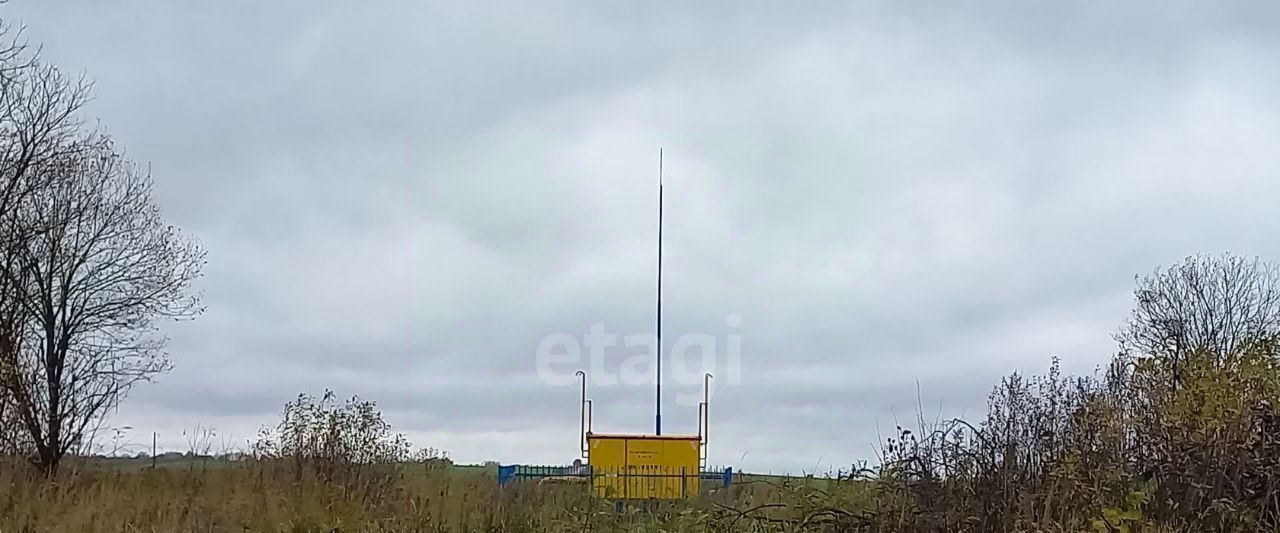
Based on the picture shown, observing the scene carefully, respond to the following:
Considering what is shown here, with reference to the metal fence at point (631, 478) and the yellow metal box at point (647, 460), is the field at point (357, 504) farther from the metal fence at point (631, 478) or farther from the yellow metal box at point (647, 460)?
the yellow metal box at point (647, 460)

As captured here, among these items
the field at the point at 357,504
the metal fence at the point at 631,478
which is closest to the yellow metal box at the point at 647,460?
the metal fence at the point at 631,478

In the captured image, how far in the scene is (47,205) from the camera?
22.3m

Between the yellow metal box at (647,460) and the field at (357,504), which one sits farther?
the yellow metal box at (647,460)

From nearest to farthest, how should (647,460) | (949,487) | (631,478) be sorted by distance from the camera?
(949,487) < (631,478) < (647,460)

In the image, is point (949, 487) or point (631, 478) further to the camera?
point (631, 478)

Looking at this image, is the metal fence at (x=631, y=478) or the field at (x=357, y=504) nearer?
the field at (x=357, y=504)

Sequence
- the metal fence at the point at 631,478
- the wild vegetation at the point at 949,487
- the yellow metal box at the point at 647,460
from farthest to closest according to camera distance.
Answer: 1. the yellow metal box at the point at 647,460
2. the metal fence at the point at 631,478
3. the wild vegetation at the point at 949,487

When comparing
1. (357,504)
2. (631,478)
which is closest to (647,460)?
(631,478)

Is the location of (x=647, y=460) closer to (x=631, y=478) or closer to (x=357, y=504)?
(x=631, y=478)

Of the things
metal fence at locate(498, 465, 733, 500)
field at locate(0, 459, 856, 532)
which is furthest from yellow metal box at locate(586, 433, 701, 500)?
field at locate(0, 459, 856, 532)

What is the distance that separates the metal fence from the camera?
1761cm

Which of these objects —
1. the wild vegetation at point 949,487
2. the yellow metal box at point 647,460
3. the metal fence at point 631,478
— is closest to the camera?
the wild vegetation at point 949,487

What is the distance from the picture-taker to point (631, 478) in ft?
62.3

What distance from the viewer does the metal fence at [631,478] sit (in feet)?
57.8
